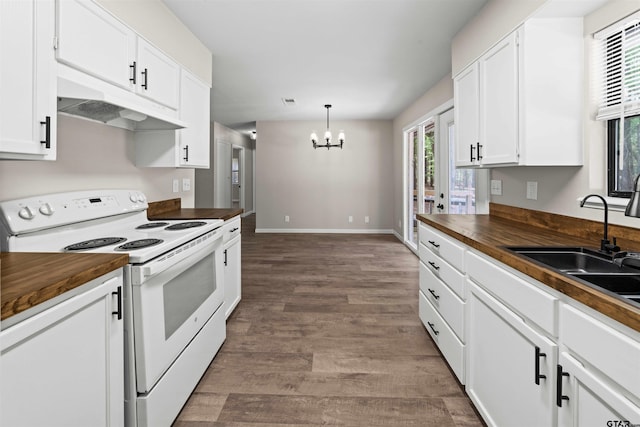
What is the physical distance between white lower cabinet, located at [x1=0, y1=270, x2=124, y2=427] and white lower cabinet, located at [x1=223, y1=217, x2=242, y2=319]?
1.43m

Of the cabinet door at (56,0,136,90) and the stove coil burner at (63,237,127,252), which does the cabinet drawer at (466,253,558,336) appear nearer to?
the stove coil burner at (63,237,127,252)

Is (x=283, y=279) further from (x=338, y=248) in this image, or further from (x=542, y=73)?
(x=542, y=73)

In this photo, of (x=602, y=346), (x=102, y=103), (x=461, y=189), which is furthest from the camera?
(x=461, y=189)

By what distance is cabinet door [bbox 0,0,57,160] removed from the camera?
114 cm

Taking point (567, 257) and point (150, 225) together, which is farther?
point (150, 225)

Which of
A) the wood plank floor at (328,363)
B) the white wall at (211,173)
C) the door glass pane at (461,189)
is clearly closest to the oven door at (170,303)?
the wood plank floor at (328,363)

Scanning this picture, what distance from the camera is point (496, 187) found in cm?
277

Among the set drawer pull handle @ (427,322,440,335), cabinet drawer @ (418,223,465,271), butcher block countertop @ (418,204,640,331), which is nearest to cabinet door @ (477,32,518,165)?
butcher block countertop @ (418,204,640,331)

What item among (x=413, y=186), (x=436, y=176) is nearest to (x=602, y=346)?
(x=436, y=176)

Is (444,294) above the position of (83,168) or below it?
below

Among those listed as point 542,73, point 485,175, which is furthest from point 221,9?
point 485,175

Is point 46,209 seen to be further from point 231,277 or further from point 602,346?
point 602,346

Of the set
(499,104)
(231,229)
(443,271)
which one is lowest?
(443,271)

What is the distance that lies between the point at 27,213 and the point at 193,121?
1664mm
